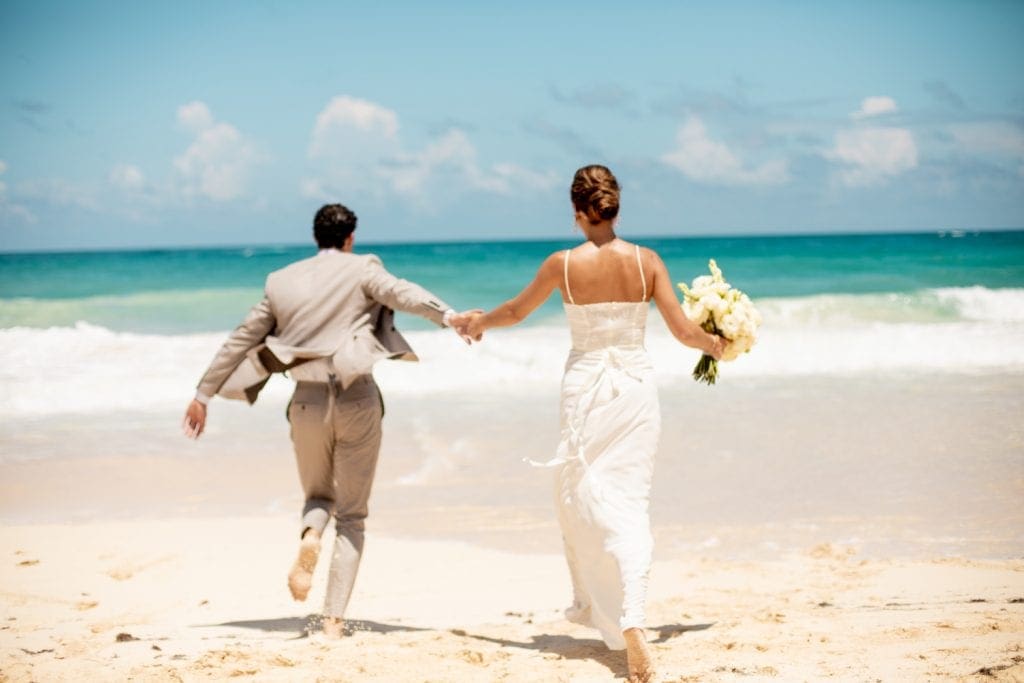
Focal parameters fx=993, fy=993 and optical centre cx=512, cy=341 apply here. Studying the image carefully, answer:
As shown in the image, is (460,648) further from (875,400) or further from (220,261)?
(220,261)

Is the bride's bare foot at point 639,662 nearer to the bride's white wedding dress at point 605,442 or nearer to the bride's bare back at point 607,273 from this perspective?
the bride's white wedding dress at point 605,442

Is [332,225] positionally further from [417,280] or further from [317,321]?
[417,280]

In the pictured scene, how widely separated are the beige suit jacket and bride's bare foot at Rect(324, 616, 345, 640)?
3.85ft

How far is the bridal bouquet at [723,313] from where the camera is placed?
189 inches

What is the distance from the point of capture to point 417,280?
122 feet

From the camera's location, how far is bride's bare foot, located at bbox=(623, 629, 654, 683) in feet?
13.5

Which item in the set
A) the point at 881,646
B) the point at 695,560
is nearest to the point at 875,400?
the point at 695,560

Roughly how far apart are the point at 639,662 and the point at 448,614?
5.63 ft

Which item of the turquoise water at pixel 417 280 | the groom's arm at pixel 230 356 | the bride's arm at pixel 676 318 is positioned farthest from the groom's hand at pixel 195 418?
the turquoise water at pixel 417 280

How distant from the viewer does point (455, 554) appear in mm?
6555

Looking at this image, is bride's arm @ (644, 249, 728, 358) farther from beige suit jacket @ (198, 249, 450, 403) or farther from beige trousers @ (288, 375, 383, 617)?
beige trousers @ (288, 375, 383, 617)

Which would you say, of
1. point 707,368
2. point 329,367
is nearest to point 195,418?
point 329,367

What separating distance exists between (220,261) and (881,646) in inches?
1916

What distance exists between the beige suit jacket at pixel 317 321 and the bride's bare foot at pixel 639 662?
175 centimetres
